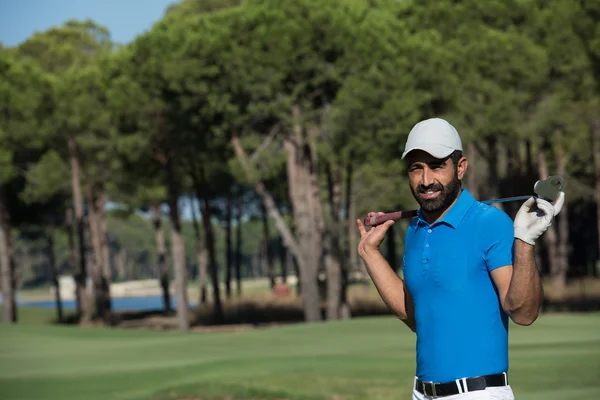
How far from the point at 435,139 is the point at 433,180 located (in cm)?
17

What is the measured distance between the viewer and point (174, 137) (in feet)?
116

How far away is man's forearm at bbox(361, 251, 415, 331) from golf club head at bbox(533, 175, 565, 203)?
1.31 meters

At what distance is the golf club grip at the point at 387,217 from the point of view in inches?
172

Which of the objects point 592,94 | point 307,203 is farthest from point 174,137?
point 592,94

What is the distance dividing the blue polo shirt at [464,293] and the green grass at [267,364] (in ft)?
28.0

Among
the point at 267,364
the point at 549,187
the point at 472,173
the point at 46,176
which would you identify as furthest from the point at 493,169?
the point at 549,187

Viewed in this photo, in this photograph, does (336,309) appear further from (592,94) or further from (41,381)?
(41,381)

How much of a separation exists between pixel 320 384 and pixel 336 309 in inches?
861

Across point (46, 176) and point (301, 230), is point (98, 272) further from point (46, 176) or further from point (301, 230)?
point (301, 230)

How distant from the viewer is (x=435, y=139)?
4.05 meters

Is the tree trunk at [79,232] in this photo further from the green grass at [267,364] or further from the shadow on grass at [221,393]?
the shadow on grass at [221,393]

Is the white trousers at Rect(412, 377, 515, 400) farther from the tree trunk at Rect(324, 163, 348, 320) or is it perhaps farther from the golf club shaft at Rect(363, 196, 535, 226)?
the tree trunk at Rect(324, 163, 348, 320)

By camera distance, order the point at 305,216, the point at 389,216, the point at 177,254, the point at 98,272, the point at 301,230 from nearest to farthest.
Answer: the point at 389,216 → the point at 305,216 → the point at 301,230 → the point at 177,254 → the point at 98,272

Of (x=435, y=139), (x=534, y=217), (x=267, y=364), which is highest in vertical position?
(x=435, y=139)
